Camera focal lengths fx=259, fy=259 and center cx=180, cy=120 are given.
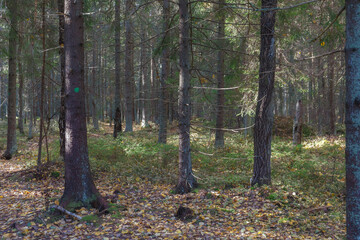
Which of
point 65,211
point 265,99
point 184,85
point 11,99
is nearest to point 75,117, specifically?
point 65,211

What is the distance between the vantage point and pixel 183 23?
6.52 metres

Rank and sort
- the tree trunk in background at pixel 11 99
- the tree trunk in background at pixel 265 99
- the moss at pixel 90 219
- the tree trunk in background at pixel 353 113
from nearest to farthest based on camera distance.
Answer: the tree trunk in background at pixel 353 113
the moss at pixel 90 219
the tree trunk in background at pixel 265 99
the tree trunk in background at pixel 11 99

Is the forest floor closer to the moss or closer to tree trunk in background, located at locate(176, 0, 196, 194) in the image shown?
the moss

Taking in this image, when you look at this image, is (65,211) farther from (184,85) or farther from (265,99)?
(265,99)

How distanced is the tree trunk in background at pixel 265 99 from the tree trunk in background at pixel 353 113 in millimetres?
3180

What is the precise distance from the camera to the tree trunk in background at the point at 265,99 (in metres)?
6.35

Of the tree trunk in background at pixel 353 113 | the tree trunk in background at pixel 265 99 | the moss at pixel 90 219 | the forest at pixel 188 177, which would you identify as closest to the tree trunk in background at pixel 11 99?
the forest at pixel 188 177

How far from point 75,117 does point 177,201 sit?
314 centimetres

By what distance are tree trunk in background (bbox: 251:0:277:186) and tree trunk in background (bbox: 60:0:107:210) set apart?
4130 mm

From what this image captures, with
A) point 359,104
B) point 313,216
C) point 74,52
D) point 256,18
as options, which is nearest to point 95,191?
point 74,52

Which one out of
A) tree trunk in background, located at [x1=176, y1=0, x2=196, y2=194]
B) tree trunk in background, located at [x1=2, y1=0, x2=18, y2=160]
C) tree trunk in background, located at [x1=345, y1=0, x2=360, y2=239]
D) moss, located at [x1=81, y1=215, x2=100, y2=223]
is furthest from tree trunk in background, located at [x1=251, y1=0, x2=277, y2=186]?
tree trunk in background, located at [x1=2, y1=0, x2=18, y2=160]

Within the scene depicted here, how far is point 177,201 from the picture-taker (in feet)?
21.1

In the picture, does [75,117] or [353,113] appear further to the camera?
[75,117]

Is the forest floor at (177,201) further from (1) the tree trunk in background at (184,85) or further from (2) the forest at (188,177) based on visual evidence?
(1) the tree trunk in background at (184,85)
